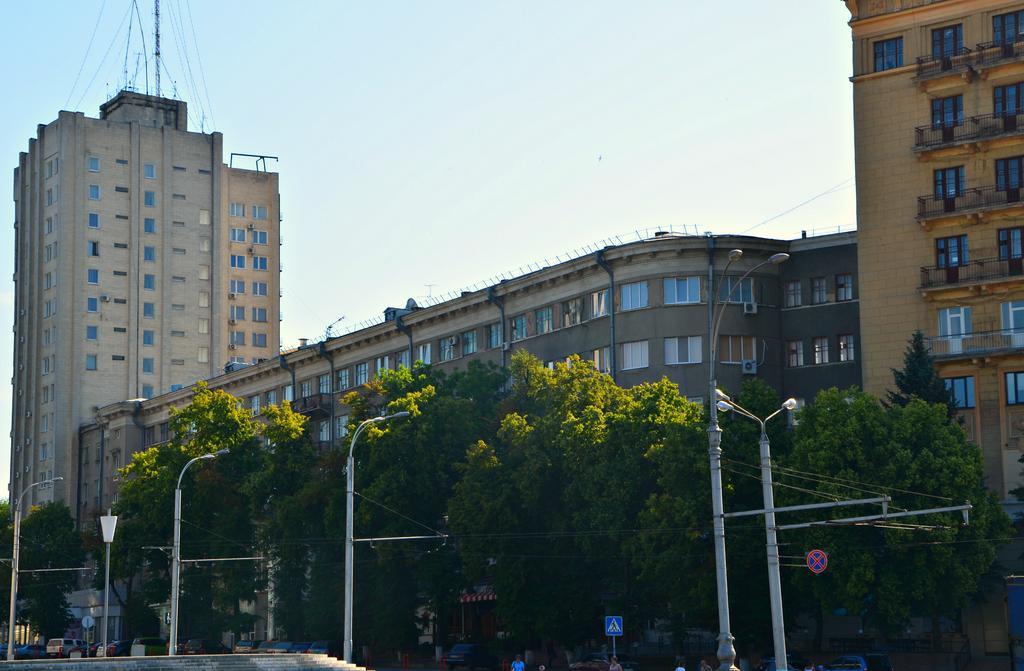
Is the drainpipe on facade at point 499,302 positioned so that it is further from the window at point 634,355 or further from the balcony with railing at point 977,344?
the balcony with railing at point 977,344

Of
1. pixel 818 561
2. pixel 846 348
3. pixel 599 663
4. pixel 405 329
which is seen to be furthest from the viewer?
pixel 405 329

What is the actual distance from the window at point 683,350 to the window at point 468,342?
16779 millimetres

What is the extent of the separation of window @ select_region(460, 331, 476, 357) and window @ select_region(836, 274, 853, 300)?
76.2 ft

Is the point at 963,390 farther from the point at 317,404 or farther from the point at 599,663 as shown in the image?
the point at 317,404

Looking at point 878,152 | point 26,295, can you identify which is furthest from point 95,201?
point 878,152

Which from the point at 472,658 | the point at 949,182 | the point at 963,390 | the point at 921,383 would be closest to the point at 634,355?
the point at 963,390

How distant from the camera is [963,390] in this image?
70062 millimetres

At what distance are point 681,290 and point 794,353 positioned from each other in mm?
6836

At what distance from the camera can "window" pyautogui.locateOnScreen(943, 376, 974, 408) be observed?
69.9m

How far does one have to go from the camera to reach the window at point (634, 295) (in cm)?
7775

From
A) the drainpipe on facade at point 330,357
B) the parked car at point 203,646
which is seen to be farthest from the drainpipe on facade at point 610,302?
the drainpipe on facade at point 330,357

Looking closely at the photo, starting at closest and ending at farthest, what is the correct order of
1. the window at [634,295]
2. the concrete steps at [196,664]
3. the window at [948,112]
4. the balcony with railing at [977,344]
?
1. the concrete steps at [196,664]
2. the balcony with railing at [977,344]
3. the window at [948,112]
4. the window at [634,295]

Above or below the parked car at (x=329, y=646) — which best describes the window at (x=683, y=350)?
above

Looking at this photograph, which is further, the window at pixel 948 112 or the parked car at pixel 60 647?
the parked car at pixel 60 647
